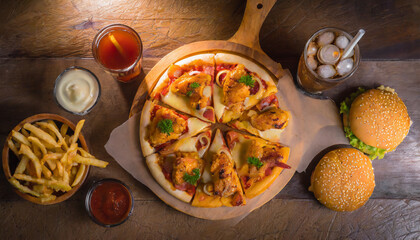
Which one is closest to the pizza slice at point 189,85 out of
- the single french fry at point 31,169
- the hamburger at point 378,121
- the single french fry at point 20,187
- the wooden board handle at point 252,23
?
the wooden board handle at point 252,23

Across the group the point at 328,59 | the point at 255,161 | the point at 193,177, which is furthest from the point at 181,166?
the point at 328,59

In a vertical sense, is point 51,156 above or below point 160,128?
below

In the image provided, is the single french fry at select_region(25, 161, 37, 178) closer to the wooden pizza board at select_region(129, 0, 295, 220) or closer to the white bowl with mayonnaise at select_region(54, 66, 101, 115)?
the white bowl with mayonnaise at select_region(54, 66, 101, 115)

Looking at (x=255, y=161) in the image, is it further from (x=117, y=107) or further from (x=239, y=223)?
(x=117, y=107)

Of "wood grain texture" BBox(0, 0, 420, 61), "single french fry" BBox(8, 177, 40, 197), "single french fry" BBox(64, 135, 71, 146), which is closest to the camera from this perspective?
"single french fry" BBox(8, 177, 40, 197)

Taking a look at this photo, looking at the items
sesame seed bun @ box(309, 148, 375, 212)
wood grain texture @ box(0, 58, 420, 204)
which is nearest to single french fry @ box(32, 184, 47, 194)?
wood grain texture @ box(0, 58, 420, 204)
